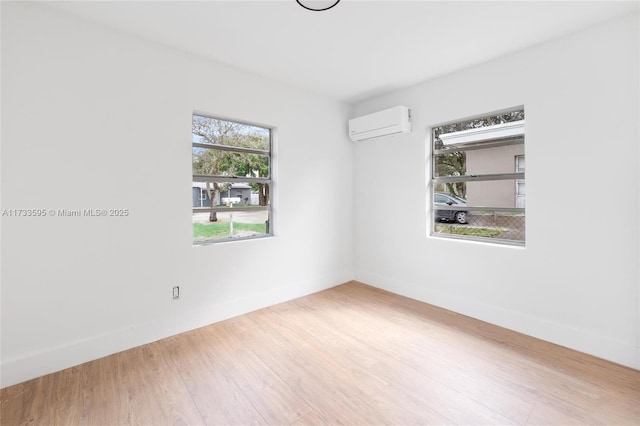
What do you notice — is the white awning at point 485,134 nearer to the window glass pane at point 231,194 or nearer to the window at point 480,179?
the window at point 480,179

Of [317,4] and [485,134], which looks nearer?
[317,4]

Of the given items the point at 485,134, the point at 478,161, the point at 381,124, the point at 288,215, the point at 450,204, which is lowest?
the point at 288,215

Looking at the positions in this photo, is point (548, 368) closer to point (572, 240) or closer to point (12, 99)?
point (572, 240)

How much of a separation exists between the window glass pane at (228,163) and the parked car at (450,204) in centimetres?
205

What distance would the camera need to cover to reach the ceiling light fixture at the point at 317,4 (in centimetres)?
198

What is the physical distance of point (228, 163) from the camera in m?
3.23

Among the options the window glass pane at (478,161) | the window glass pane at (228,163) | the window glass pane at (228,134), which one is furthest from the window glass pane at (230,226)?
the window glass pane at (478,161)

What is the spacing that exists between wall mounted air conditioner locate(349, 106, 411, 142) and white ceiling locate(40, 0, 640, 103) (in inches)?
20.5

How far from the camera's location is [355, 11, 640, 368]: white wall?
7.32 ft

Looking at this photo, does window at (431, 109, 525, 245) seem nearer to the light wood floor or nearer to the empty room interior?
the empty room interior

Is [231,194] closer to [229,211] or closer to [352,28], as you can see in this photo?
[229,211]

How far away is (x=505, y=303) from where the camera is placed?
2863 mm

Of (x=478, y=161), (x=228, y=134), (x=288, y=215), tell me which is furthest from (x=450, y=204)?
(x=228, y=134)

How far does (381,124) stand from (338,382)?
9.41 feet
